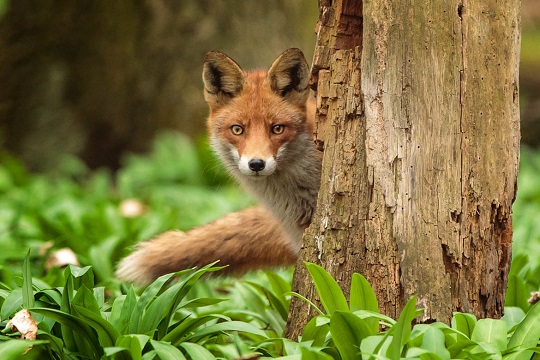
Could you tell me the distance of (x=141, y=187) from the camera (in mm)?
11578

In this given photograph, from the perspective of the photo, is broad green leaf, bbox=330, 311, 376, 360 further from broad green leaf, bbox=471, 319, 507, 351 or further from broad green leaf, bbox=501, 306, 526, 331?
broad green leaf, bbox=501, 306, 526, 331

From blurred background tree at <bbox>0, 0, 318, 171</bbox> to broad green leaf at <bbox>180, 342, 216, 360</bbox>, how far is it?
28.7 feet

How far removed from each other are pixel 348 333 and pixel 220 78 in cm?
306

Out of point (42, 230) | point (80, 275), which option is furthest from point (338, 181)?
point (42, 230)

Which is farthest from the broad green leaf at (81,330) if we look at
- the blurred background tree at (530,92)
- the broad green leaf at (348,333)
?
the blurred background tree at (530,92)

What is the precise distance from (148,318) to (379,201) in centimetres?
148

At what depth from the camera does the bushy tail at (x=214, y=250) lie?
19.7 feet

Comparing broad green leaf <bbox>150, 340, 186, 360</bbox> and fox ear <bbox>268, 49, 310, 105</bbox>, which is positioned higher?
fox ear <bbox>268, 49, 310, 105</bbox>

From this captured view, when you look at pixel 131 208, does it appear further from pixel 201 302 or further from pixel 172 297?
pixel 172 297

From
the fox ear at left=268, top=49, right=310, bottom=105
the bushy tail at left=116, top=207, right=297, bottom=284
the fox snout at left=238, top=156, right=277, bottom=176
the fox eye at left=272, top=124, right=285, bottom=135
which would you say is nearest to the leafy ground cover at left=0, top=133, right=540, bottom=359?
the bushy tail at left=116, top=207, right=297, bottom=284

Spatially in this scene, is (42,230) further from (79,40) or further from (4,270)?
(79,40)

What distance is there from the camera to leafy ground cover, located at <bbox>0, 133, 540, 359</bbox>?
12.5 feet

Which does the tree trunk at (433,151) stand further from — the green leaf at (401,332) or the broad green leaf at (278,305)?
the broad green leaf at (278,305)

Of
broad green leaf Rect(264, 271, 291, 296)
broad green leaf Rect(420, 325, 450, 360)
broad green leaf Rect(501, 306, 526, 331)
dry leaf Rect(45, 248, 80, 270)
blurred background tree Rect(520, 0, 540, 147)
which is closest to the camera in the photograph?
broad green leaf Rect(420, 325, 450, 360)
